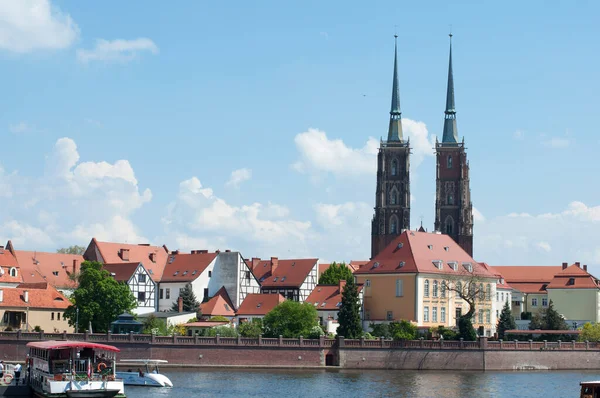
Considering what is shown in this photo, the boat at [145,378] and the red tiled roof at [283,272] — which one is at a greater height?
the red tiled roof at [283,272]

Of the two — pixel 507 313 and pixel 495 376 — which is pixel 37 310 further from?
pixel 507 313

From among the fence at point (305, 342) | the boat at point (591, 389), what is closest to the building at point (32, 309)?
the fence at point (305, 342)

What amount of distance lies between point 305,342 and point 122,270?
125 feet

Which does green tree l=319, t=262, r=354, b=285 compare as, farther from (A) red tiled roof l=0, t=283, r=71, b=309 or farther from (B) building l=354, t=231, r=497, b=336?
(A) red tiled roof l=0, t=283, r=71, b=309

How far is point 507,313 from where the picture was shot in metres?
135

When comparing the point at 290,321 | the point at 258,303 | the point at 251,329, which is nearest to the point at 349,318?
the point at 290,321

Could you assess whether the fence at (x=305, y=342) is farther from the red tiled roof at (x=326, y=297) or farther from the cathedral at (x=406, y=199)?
the cathedral at (x=406, y=199)

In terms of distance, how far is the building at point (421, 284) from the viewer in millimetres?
127688

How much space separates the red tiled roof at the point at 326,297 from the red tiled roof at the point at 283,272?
8.77m

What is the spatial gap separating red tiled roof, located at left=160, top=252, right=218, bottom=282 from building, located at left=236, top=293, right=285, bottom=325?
9.21m

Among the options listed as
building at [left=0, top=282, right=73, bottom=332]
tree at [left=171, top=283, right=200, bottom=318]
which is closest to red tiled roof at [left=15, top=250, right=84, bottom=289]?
tree at [left=171, top=283, right=200, bottom=318]

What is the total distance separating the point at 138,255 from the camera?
147 metres

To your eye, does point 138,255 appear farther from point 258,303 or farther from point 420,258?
point 420,258

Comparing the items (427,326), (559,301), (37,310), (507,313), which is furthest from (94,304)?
(559,301)
